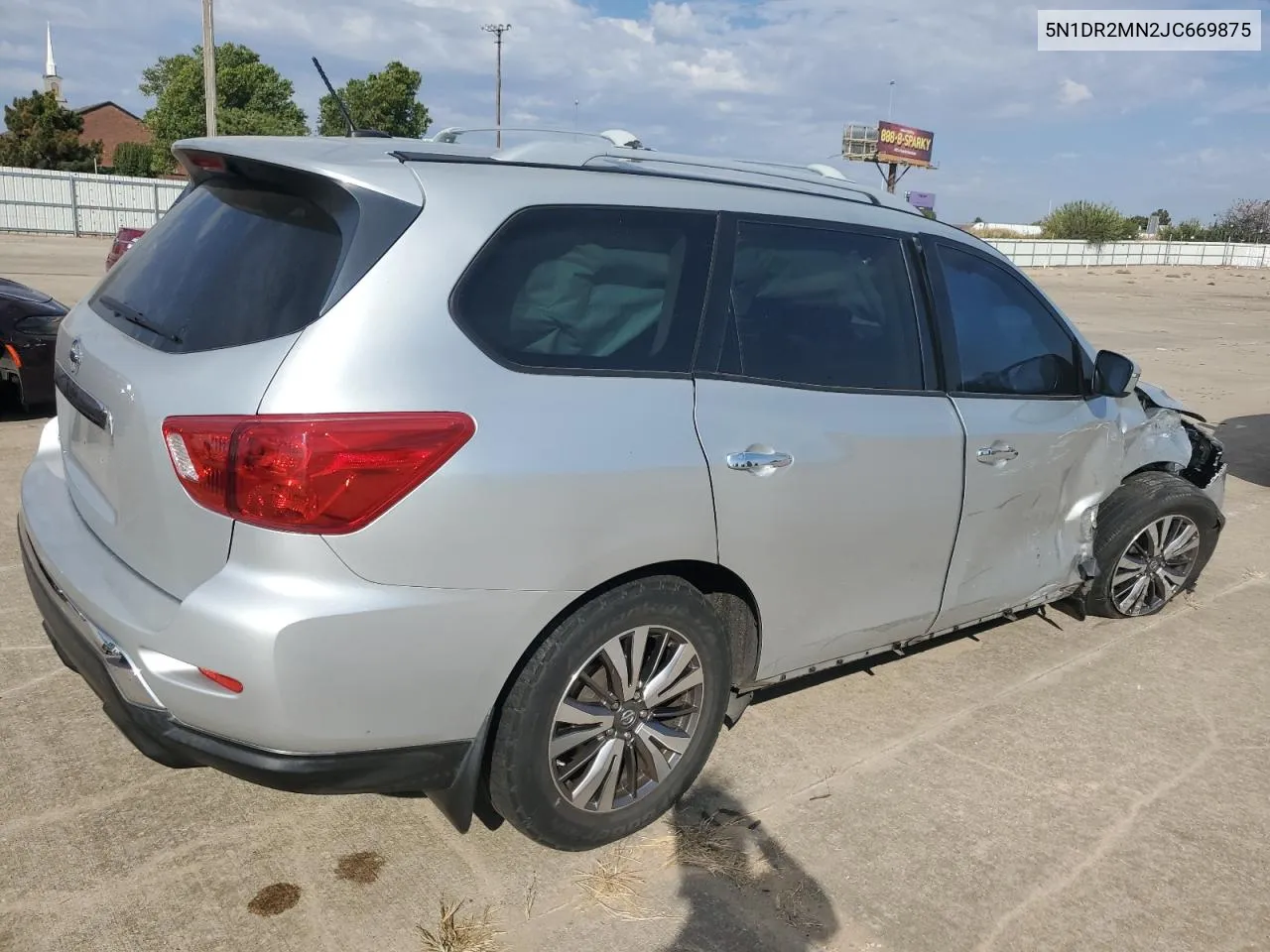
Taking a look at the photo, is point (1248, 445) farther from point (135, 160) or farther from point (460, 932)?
point (135, 160)

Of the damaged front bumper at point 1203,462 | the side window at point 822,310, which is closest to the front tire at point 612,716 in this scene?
the side window at point 822,310

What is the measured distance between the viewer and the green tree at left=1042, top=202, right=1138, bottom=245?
64375 millimetres

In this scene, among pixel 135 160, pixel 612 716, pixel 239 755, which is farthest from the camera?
pixel 135 160

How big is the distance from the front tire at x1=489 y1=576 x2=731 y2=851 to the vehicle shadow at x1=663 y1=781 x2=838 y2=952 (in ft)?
0.47

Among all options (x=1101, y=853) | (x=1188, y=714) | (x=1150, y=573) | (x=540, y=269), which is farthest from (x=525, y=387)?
(x=1150, y=573)

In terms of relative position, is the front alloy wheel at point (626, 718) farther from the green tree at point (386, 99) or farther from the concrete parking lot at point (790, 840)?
the green tree at point (386, 99)

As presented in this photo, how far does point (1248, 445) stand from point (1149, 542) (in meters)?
5.52

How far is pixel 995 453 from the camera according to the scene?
360 cm

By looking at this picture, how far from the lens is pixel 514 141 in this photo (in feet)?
9.77

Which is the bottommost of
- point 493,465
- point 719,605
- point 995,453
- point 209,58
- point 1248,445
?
point 1248,445

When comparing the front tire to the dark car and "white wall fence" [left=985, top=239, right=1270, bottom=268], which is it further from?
"white wall fence" [left=985, top=239, right=1270, bottom=268]

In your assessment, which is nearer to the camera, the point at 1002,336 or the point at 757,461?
the point at 757,461

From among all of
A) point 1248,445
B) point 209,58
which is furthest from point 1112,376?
point 209,58

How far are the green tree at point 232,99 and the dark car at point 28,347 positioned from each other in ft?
167
